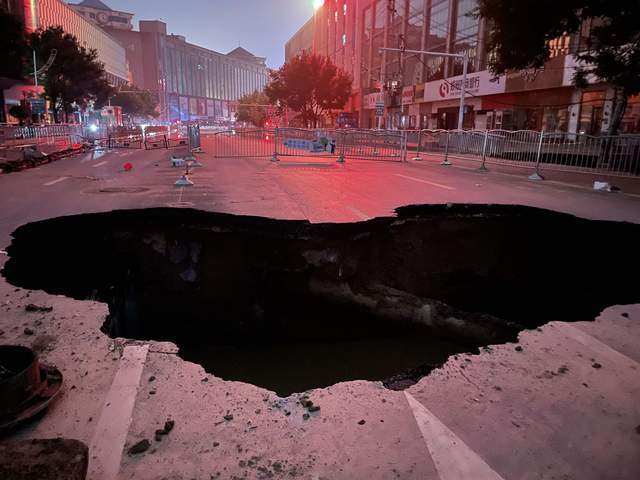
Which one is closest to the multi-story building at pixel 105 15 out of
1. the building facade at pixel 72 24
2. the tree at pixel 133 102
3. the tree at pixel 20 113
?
the building facade at pixel 72 24

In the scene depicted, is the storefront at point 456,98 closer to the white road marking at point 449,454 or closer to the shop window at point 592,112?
the shop window at point 592,112

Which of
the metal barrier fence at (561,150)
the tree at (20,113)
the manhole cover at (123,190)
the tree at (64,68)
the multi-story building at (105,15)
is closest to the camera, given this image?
the manhole cover at (123,190)

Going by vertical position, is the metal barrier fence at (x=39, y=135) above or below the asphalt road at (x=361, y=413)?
above

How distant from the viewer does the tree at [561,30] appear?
1151 cm

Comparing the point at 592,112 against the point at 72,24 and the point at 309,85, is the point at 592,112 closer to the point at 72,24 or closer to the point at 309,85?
the point at 309,85

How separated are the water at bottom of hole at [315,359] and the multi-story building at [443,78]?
15.5 metres

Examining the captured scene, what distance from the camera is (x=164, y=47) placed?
187 m

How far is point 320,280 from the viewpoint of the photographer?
6551 mm

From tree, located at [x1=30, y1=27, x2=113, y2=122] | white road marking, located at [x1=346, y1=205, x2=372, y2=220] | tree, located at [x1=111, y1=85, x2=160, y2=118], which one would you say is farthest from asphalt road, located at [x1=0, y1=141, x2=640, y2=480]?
tree, located at [x1=111, y1=85, x2=160, y2=118]

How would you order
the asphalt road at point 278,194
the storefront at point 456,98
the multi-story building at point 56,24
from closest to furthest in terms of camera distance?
the asphalt road at point 278,194, the storefront at point 456,98, the multi-story building at point 56,24

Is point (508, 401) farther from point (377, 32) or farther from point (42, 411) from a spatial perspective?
point (377, 32)

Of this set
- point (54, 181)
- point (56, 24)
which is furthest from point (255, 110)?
point (54, 181)

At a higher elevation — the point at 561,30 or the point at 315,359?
the point at 561,30

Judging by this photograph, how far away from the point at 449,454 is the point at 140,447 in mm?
1444
